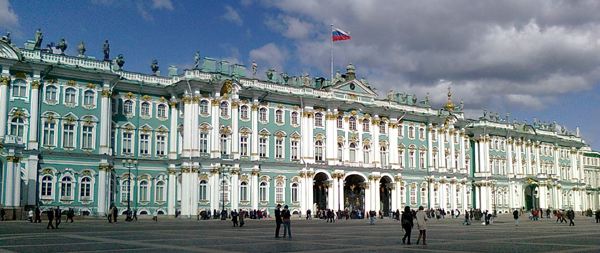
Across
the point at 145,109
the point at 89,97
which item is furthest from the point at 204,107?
the point at 89,97

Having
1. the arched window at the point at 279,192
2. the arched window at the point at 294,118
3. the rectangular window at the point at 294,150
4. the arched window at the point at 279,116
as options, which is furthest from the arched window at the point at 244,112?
the arched window at the point at 279,192

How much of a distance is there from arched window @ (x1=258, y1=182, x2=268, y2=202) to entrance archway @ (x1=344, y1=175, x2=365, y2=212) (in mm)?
12495

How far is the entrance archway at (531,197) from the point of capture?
328ft

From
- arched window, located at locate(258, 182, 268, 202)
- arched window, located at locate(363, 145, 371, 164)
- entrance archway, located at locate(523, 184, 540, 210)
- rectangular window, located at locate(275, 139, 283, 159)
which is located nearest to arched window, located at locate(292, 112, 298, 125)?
rectangular window, located at locate(275, 139, 283, 159)

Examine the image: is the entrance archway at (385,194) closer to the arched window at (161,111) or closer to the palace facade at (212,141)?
the palace facade at (212,141)

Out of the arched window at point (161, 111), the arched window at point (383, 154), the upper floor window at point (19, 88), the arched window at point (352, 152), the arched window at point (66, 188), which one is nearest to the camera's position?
the upper floor window at point (19, 88)

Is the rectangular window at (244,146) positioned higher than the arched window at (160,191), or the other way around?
the rectangular window at (244,146)

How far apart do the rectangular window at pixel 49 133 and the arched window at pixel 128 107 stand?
23.9 ft

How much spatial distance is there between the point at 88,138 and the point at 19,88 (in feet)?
24.2

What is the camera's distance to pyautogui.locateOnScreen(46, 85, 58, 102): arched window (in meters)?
53.8

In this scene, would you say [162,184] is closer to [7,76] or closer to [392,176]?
[7,76]

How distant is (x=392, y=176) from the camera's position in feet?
248

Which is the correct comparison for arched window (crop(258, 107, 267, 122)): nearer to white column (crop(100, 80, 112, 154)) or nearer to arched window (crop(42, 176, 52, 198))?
white column (crop(100, 80, 112, 154))

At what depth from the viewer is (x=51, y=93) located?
54.0m
